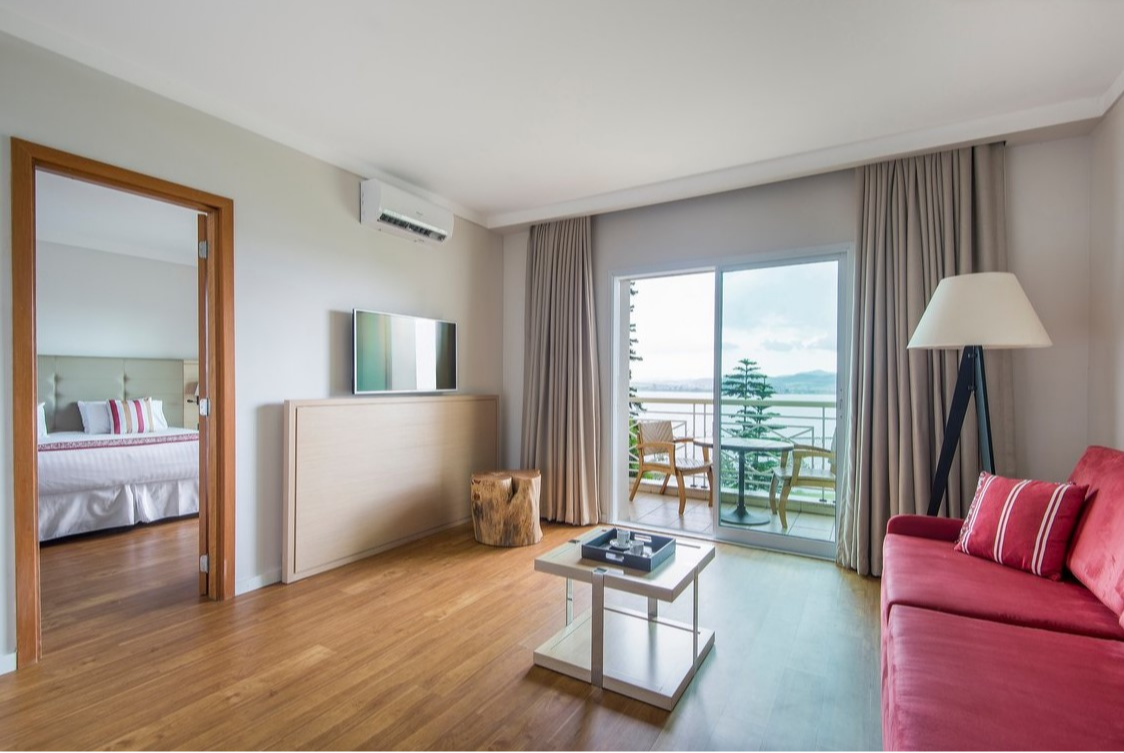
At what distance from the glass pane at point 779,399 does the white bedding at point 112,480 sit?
4.07 m

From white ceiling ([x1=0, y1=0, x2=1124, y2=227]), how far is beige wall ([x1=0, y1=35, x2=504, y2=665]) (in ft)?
0.39

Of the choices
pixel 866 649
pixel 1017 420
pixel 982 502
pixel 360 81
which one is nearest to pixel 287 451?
pixel 360 81

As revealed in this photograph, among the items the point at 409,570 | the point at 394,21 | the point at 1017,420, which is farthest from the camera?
the point at 409,570

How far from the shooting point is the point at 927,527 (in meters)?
2.31

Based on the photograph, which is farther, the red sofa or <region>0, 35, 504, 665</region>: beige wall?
<region>0, 35, 504, 665</region>: beige wall

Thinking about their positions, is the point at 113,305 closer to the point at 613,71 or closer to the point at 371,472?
the point at 371,472

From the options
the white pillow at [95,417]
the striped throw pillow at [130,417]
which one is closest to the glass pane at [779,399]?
the striped throw pillow at [130,417]

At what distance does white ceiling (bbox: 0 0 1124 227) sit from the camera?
189cm

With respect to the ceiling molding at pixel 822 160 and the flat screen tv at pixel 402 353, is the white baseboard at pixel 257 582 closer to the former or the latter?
the flat screen tv at pixel 402 353

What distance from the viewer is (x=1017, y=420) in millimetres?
2693

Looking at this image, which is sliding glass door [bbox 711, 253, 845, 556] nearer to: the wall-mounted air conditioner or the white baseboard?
the wall-mounted air conditioner

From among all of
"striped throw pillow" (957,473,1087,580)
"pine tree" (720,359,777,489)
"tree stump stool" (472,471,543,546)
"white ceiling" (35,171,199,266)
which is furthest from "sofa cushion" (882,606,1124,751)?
"white ceiling" (35,171,199,266)

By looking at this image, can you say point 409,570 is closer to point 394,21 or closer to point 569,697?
point 569,697

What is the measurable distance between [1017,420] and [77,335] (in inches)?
274
